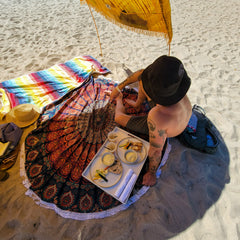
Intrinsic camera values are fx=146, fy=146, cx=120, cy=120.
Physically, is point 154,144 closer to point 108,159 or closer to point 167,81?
point 108,159

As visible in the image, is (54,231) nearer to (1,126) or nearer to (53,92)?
(1,126)

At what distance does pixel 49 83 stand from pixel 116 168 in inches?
90.6

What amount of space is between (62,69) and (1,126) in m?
1.73

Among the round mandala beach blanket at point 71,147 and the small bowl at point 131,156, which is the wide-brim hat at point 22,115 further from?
the small bowl at point 131,156

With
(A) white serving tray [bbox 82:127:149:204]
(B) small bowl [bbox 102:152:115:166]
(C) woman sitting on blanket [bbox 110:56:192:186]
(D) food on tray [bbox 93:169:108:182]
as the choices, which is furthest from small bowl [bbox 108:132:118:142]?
(C) woman sitting on blanket [bbox 110:56:192:186]

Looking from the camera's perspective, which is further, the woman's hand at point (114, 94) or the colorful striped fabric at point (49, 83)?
the colorful striped fabric at point (49, 83)

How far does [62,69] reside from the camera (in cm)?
328

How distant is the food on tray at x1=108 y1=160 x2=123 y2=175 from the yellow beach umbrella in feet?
6.19

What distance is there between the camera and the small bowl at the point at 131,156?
1.78 meters

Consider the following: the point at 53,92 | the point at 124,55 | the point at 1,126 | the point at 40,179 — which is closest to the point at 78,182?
the point at 40,179

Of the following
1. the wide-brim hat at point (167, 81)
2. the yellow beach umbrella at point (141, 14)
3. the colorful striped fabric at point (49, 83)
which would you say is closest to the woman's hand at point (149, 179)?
the wide-brim hat at point (167, 81)

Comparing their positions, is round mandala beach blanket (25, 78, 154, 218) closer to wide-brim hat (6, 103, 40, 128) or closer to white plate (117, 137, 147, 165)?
wide-brim hat (6, 103, 40, 128)

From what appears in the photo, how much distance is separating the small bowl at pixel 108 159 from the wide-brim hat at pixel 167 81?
0.88 metres

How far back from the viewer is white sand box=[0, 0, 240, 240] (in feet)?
5.49
